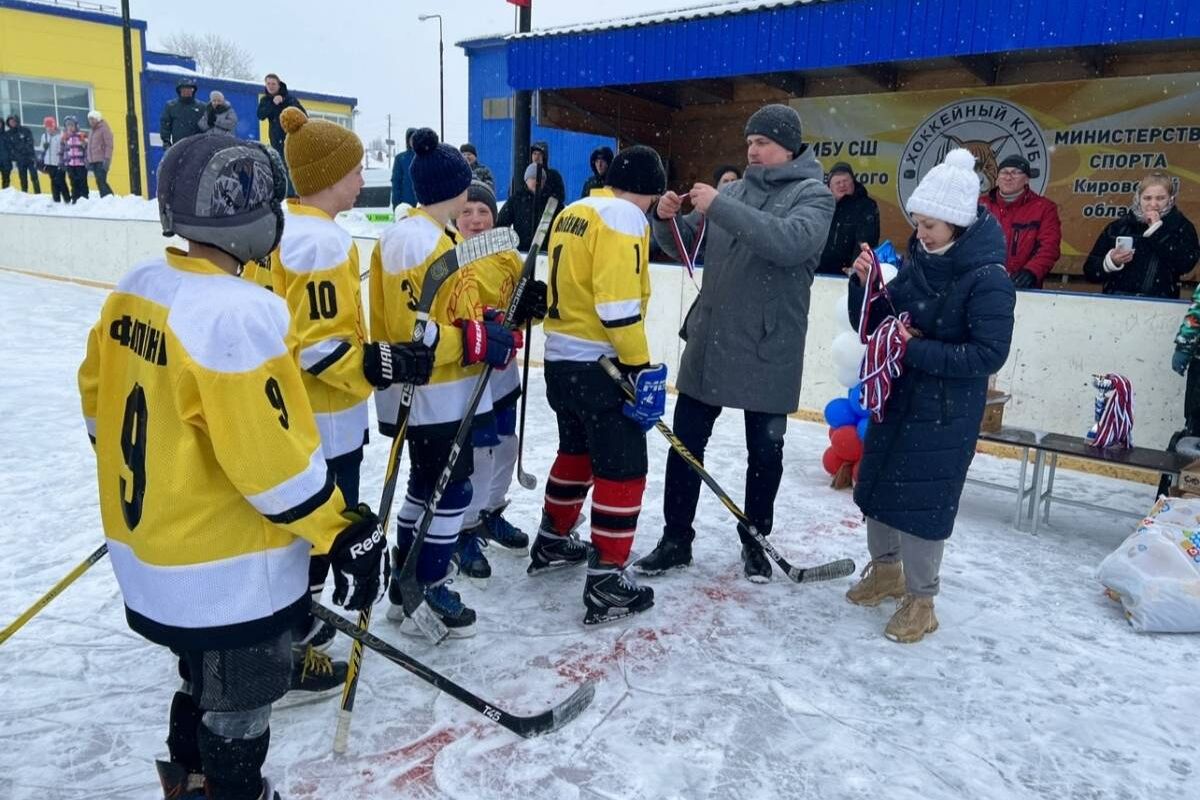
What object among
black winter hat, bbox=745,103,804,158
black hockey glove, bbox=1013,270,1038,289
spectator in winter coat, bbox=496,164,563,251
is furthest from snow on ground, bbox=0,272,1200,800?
spectator in winter coat, bbox=496,164,563,251

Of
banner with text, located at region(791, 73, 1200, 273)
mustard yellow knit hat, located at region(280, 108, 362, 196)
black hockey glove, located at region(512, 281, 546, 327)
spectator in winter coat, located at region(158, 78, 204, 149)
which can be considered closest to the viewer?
mustard yellow knit hat, located at region(280, 108, 362, 196)

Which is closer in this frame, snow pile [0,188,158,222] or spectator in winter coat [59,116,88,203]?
snow pile [0,188,158,222]

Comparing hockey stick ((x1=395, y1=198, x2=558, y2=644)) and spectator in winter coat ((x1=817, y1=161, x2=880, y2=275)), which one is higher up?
spectator in winter coat ((x1=817, y1=161, x2=880, y2=275))

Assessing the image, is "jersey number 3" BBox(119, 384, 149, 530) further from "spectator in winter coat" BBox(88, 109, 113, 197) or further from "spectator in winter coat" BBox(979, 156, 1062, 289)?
"spectator in winter coat" BBox(88, 109, 113, 197)

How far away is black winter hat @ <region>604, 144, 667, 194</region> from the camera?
298 centimetres

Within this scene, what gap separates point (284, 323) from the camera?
1.60 m

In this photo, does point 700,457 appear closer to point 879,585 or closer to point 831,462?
point 879,585

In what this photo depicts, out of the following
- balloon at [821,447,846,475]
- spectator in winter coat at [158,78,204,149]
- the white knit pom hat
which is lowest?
balloon at [821,447,846,475]

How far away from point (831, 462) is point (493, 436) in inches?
92.6

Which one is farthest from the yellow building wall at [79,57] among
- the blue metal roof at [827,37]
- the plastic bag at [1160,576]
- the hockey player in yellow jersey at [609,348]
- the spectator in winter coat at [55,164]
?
the plastic bag at [1160,576]

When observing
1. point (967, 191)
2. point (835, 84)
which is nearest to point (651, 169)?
point (967, 191)

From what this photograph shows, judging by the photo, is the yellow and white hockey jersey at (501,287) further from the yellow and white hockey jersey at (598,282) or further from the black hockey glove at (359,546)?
the black hockey glove at (359,546)

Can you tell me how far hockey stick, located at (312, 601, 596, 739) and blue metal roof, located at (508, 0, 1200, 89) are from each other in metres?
5.92

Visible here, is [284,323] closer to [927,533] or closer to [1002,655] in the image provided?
[927,533]
